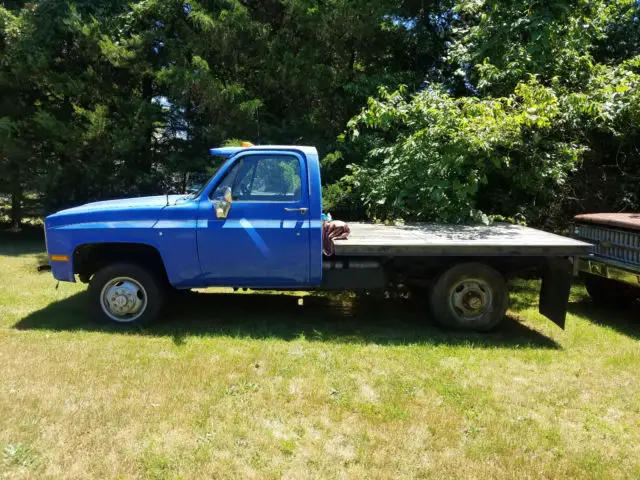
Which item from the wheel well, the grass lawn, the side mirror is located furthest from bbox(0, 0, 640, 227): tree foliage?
the wheel well

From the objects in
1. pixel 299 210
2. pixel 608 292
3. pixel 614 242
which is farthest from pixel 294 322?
pixel 608 292

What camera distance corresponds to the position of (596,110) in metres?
7.81

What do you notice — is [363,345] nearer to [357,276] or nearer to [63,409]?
[357,276]

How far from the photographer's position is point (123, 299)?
5.68m

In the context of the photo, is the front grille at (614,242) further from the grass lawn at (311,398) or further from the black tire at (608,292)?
the grass lawn at (311,398)

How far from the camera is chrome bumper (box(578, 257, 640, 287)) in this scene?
6027mm

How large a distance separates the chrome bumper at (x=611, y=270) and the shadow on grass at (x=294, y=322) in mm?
1292

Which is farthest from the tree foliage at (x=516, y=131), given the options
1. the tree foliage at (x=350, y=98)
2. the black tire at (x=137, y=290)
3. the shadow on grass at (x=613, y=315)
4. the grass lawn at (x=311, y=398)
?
the black tire at (x=137, y=290)

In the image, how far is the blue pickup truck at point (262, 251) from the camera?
5.45m

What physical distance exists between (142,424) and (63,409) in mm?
679

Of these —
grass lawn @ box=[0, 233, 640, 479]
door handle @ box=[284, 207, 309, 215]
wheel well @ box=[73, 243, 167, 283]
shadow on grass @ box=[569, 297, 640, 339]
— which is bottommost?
shadow on grass @ box=[569, 297, 640, 339]

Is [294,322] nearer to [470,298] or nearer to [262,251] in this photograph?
[262,251]

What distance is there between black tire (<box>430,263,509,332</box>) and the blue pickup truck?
0.5 inches

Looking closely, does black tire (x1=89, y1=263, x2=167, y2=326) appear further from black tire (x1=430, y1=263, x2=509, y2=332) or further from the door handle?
black tire (x1=430, y1=263, x2=509, y2=332)
